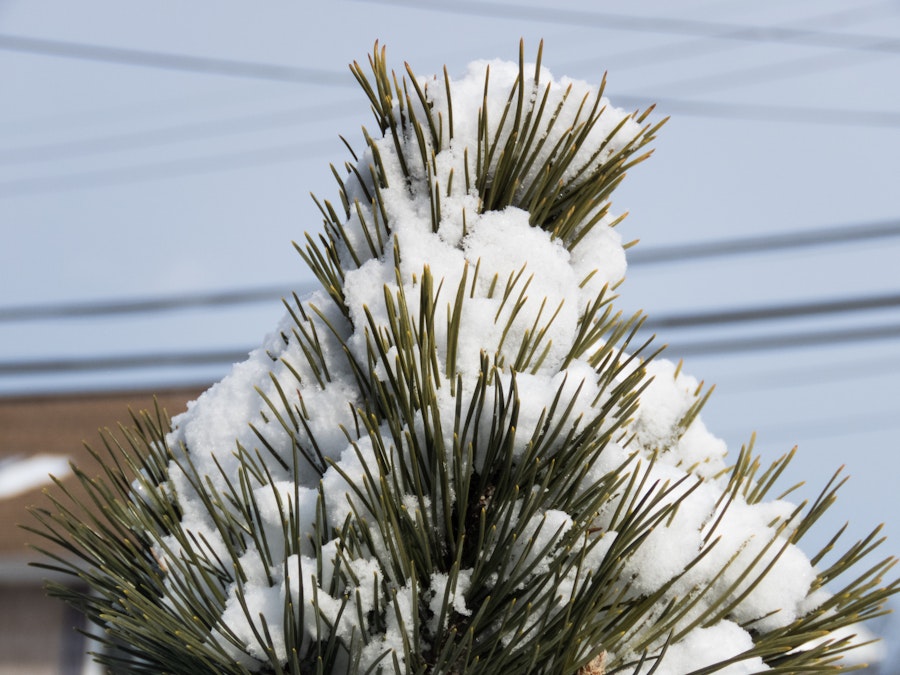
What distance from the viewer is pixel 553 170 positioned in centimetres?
134

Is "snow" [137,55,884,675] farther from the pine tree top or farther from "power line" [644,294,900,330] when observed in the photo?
"power line" [644,294,900,330]

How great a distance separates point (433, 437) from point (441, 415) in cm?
4

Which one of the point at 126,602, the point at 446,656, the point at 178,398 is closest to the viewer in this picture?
the point at 446,656

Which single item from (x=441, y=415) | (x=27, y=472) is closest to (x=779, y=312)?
(x=441, y=415)

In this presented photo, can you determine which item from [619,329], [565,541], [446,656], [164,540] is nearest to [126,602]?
[164,540]

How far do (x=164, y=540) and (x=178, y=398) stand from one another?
901cm

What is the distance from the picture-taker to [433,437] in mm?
1147

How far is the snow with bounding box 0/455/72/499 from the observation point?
329 inches

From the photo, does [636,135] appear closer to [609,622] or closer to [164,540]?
[609,622]

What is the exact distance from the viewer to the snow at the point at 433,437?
45.1 inches

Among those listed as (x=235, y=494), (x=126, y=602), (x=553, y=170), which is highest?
(x=553, y=170)

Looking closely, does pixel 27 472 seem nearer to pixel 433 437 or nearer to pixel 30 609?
pixel 30 609

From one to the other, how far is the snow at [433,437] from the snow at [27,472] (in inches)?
301

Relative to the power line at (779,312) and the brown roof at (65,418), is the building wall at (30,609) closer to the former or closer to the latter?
the brown roof at (65,418)
